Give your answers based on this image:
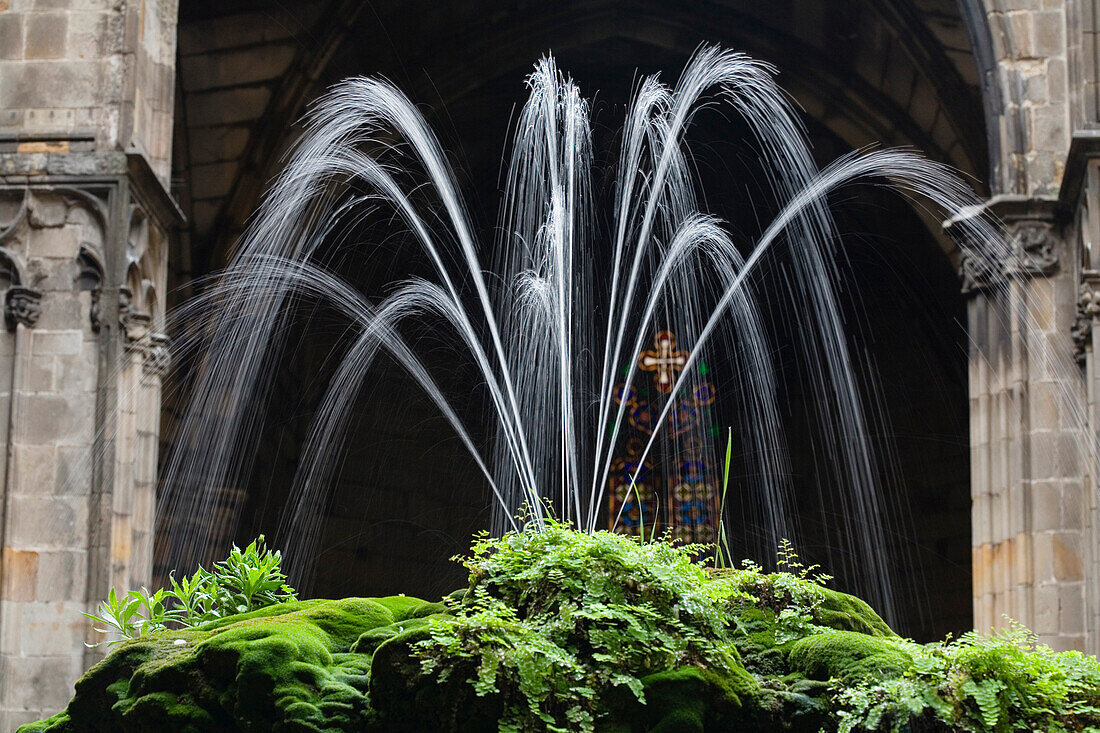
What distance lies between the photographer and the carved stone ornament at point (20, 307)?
1241 centimetres

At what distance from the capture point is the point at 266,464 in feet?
68.5

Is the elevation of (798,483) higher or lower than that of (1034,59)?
lower

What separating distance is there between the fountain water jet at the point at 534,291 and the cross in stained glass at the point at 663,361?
27cm

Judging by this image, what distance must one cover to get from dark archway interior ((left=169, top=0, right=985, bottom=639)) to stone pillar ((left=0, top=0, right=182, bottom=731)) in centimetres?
713

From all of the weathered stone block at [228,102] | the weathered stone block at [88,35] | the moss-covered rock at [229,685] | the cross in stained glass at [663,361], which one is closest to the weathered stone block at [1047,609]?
the moss-covered rock at [229,685]

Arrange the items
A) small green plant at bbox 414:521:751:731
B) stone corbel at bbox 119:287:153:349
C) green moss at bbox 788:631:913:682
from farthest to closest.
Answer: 1. stone corbel at bbox 119:287:153:349
2. green moss at bbox 788:631:913:682
3. small green plant at bbox 414:521:751:731

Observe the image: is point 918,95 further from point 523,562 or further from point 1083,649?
point 523,562

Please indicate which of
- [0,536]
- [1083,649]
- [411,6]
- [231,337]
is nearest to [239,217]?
[231,337]

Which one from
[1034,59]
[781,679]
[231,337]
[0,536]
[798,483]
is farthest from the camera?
[798,483]

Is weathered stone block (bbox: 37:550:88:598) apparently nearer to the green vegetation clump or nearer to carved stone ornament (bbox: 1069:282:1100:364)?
the green vegetation clump

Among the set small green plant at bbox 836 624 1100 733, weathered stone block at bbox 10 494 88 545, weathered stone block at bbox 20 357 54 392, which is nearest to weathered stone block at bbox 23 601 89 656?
weathered stone block at bbox 10 494 88 545

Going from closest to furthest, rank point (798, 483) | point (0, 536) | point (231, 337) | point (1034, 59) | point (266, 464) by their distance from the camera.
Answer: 1. point (0, 536)
2. point (1034, 59)
3. point (231, 337)
4. point (266, 464)
5. point (798, 483)

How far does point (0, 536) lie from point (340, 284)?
9.93 metres

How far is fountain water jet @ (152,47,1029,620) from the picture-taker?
64.0 ft
